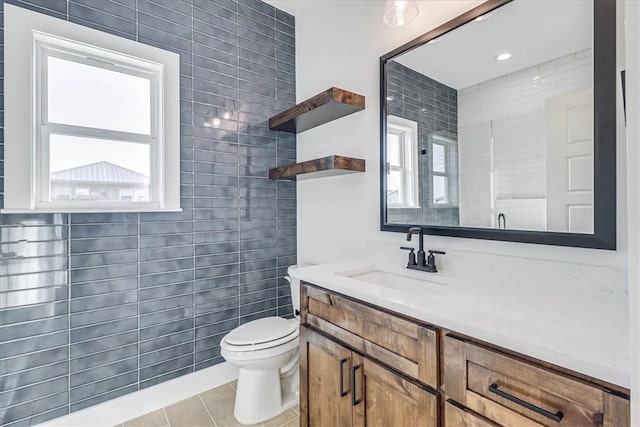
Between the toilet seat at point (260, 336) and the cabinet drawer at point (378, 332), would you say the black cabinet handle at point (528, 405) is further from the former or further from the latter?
the toilet seat at point (260, 336)

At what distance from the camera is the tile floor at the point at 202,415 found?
5.63 ft

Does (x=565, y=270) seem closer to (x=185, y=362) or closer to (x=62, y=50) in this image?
(x=185, y=362)

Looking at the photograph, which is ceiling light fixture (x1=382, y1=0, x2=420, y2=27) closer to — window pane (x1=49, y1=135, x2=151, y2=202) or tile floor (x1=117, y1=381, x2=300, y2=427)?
window pane (x1=49, y1=135, x2=151, y2=202)

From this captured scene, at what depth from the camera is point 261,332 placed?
1.77 m

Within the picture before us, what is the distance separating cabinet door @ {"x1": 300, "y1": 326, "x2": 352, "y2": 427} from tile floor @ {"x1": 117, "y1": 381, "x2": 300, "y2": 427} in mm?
412

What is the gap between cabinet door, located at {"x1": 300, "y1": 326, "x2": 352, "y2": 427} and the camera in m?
1.17

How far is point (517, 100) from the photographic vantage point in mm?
1221

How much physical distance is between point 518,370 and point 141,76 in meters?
2.30

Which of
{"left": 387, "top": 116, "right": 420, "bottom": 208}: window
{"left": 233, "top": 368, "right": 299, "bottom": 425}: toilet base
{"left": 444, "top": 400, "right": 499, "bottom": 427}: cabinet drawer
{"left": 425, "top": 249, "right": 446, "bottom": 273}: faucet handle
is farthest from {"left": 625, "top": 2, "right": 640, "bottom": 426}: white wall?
{"left": 233, "top": 368, "right": 299, "bottom": 425}: toilet base

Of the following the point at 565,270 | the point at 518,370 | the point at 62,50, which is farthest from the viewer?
the point at 62,50

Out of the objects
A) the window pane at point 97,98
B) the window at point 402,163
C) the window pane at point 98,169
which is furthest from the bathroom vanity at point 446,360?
the window pane at point 97,98

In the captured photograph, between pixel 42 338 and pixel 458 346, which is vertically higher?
pixel 458 346

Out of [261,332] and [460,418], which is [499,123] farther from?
[261,332]

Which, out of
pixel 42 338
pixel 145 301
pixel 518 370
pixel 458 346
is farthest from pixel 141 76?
pixel 518 370
